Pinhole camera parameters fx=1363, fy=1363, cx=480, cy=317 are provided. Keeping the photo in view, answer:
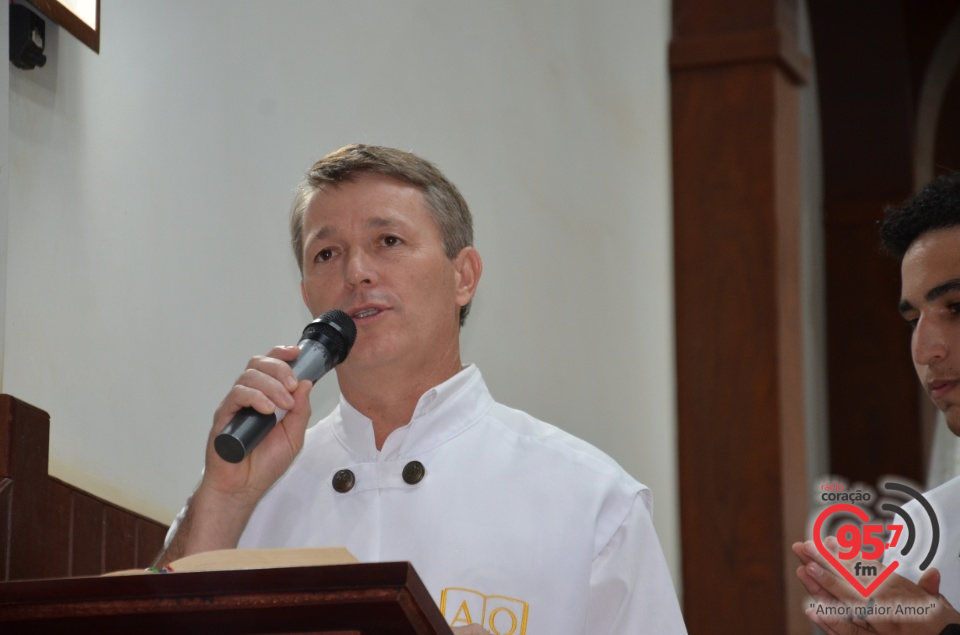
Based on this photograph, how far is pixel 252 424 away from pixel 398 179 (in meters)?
0.80

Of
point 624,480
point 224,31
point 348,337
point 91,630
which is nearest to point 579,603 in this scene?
point 624,480

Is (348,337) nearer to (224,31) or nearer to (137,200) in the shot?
(137,200)

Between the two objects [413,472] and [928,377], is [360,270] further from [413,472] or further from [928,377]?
[928,377]

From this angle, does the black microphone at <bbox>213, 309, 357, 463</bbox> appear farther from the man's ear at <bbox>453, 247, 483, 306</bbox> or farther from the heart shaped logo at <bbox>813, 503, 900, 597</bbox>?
the heart shaped logo at <bbox>813, 503, 900, 597</bbox>

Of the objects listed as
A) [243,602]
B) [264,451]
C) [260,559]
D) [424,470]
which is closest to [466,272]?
[424,470]

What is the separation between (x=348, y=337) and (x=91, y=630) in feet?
2.76

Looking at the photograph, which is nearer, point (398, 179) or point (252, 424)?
point (252, 424)

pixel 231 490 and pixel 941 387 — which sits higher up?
pixel 941 387

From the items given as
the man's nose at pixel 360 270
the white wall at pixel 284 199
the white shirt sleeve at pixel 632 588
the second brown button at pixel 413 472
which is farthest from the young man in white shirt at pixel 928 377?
the white wall at pixel 284 199

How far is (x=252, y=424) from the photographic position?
206 centimetres

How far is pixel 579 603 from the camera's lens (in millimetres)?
2383

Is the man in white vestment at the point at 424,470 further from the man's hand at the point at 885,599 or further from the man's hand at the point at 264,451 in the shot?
the man's hand at the point at 885,599

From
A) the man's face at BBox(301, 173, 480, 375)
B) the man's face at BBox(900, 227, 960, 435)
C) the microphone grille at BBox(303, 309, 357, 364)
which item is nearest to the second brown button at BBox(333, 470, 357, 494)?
the man's face at BBox(301, 173, 480, 375)

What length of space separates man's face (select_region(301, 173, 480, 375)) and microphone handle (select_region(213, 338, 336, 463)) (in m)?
0.32
